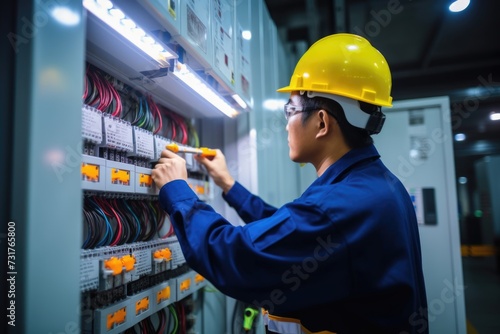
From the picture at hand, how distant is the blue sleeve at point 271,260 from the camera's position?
2.55 feet

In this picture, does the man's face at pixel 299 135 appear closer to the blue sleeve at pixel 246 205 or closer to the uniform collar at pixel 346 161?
the uniform collar at pixel 346 161

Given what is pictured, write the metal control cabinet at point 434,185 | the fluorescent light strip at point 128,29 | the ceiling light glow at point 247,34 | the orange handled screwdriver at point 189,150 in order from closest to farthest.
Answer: the fluorescent light strip at point 128,29 → the orange handled screwdriver at point 189,150 → the ceiling light glow at point 247,34 → the metal control cabinet at point 434,185

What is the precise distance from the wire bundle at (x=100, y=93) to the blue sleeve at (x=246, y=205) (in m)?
0.60

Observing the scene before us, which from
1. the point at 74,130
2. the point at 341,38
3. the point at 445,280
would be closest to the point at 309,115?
the point at 341,38

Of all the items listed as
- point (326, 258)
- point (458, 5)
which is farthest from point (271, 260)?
point (458, 5)

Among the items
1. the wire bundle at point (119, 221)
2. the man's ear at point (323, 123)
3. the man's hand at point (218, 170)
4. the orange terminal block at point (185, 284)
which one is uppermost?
the man's ear at point (323, 123)

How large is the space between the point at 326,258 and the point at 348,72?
22.5 inches

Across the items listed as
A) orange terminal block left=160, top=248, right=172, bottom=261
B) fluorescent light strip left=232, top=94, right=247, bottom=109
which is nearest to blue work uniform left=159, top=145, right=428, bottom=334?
orange terminal block left=160, top=248, right=172, bottom=261

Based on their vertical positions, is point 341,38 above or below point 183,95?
above

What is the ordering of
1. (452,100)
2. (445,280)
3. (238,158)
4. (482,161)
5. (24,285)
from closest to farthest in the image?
(24,285)
(238,158)
(445,280)
(452,100)
(482,161)

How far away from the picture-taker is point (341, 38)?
107 centimetres

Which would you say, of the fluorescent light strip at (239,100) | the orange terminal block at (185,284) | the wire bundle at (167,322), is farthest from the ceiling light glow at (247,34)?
the wire bundle at (167,322)

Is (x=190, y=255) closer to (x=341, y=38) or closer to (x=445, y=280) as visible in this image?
(x=341, y=38)

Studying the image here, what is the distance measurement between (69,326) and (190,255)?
A: 31 centimetres
